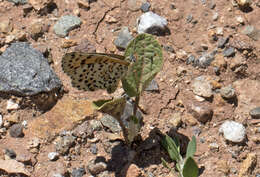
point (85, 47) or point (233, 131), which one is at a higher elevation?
point (85, 47)

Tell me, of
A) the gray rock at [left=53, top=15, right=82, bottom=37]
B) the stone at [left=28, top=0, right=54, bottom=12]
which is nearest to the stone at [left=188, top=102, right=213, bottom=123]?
the gray rock at [left=53, top=15, right=82, bottom=37]

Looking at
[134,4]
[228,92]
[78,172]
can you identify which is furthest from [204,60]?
[78,172]

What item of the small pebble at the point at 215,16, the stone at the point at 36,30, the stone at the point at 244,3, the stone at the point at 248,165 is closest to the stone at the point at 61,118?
the stone at the point at 36,30

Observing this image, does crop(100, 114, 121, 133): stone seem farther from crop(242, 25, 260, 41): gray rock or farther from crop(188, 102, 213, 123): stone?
crop(242, 25, 260, 41): gray rock

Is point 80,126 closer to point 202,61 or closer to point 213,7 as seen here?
point 202,61

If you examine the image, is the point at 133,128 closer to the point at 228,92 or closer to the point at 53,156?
the point at 53,156

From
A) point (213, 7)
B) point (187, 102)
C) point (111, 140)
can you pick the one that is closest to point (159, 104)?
point (187, 102)

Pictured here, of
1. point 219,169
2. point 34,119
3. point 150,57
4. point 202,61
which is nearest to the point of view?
point 150,57
